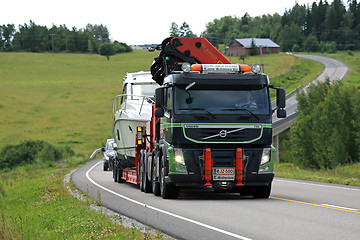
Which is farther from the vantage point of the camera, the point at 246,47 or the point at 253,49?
the point at 246,47

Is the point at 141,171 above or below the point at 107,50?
above

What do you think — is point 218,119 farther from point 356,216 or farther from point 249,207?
point 356,216

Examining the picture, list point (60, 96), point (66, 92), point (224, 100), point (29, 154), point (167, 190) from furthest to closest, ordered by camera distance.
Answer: point (66, 92)
point (60, 96)
point (29, 154)
point (167, 190)
point (224, 100)

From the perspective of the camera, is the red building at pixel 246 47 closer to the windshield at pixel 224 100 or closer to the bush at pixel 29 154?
the bush at pixel 29 154

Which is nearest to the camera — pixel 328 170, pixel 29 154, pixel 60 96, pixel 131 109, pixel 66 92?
pixel 131 109

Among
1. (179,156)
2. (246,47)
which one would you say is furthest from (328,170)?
(246,47)

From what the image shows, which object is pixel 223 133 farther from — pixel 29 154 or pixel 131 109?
pixel 29 154

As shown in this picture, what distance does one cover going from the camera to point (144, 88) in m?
24.8

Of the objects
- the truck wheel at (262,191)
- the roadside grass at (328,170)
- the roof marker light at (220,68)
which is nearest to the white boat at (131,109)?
the roof marker light at (220,68)

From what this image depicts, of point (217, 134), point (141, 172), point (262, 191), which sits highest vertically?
point (217, 134)

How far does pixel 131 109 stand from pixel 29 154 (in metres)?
40.0

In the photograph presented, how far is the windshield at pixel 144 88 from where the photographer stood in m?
24.6

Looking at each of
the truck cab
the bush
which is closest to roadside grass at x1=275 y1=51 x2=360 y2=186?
the truck cab

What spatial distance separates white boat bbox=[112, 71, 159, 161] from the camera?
22.5 meters
